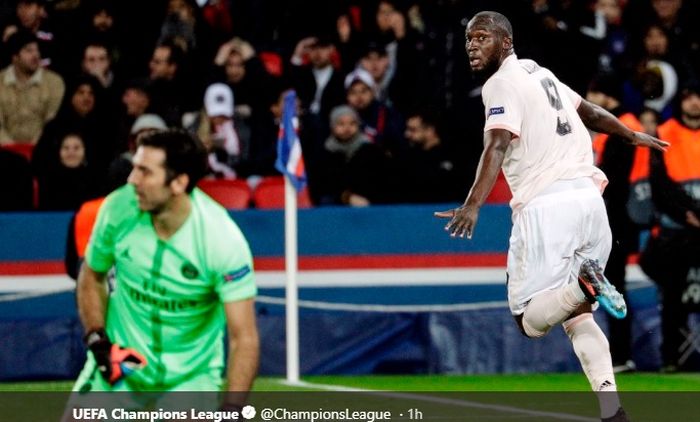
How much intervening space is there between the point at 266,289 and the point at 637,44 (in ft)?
20.8

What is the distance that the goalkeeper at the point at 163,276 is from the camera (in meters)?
6.57

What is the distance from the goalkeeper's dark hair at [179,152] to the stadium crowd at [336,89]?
265 inches

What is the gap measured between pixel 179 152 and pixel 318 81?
1021cm

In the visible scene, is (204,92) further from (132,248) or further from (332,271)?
(132,248)

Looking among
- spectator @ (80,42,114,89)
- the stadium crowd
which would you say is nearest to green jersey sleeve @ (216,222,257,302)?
the stadium crowd

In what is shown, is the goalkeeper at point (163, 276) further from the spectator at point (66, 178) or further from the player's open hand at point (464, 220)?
the spectator at point (66, 178)

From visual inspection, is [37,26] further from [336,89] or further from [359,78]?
[359,78]

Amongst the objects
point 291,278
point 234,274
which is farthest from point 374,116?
point 234,274

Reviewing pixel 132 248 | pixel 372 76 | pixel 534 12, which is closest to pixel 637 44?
pixel 534 12

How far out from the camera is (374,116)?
16.1 meters

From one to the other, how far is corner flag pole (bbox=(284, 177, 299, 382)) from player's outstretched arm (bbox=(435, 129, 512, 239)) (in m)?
3.86

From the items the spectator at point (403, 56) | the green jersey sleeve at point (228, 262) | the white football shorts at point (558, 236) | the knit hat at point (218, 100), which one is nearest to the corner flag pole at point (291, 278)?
the knit hat at point (218, 100)

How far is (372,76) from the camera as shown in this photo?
16984mm

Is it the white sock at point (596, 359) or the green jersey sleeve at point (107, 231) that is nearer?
the green jersey sleeve at point (107, 231)
